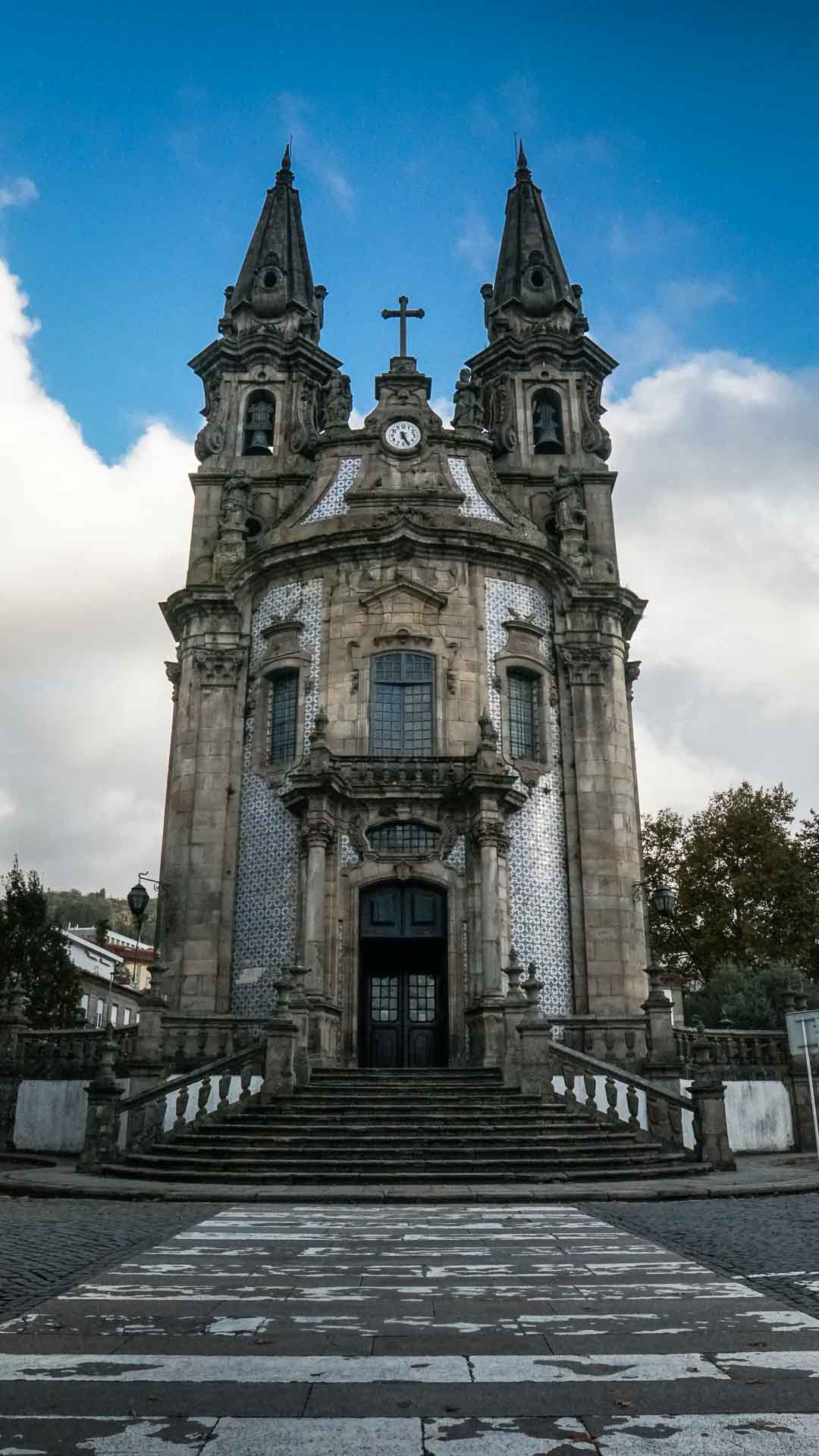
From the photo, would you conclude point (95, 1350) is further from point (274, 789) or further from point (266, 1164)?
point (274, 789)

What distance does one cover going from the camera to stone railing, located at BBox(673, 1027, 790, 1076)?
23.4 metres

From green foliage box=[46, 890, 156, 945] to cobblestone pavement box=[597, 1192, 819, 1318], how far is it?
74.8 m

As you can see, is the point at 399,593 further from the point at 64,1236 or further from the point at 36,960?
the point at 36,960

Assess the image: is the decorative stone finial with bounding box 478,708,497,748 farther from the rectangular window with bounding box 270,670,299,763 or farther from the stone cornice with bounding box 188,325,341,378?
the stone cornice with bounding box 188,325,341,378

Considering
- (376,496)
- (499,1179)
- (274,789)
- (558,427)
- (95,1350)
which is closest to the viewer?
(95,1350)

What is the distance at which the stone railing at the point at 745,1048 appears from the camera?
23.4 metres

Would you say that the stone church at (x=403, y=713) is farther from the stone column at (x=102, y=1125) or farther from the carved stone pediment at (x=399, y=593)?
the stone column at (x=102, y=1125)

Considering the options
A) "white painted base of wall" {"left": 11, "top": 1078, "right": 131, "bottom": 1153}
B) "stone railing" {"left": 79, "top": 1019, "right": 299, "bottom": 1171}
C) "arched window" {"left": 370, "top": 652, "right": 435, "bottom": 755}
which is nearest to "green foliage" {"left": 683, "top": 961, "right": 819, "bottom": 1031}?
"arched window" {"left": 370, "top": 652, "right": 435, "bottom": 755}

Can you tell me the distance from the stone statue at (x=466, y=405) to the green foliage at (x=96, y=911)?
6161cm

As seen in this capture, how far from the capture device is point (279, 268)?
3416 centimetres

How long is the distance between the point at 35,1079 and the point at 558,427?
71.7 feet

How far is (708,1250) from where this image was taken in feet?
28.9

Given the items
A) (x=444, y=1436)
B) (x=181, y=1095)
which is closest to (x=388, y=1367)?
(x=444, y=1436)

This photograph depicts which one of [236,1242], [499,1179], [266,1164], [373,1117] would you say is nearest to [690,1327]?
[236,1242]
